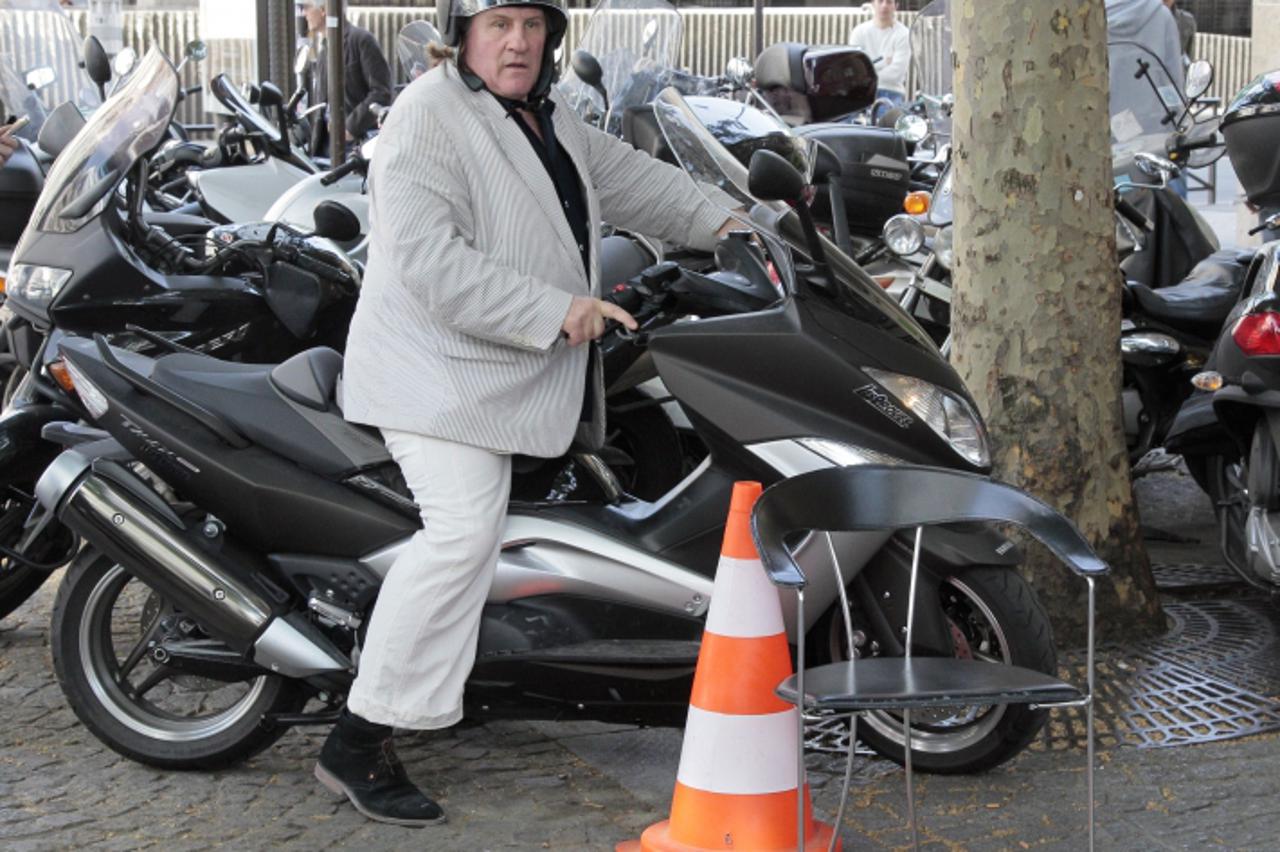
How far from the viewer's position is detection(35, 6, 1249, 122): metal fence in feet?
74.4

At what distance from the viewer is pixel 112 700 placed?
454 centimetres

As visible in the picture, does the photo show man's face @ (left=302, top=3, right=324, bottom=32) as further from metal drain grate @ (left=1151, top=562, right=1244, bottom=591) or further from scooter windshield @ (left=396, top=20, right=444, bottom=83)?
metal drain grate @ (left=1151, top=562, right=1244, bottom=591)

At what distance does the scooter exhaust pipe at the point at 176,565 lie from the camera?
425cm

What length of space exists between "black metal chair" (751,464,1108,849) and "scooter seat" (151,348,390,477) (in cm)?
108

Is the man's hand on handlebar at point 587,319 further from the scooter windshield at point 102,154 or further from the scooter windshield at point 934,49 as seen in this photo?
the scooter windshield at point 934,49

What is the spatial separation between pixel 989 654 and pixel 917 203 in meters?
3.84

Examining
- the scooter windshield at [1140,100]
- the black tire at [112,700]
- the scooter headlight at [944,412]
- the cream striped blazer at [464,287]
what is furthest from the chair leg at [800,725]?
the scooter windshield at [1140,100]

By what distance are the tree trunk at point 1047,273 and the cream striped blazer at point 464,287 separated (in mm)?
1581

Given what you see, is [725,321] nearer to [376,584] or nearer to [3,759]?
[376,584]

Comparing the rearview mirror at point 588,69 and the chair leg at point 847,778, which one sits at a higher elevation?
the rearview mirror at point 588,69

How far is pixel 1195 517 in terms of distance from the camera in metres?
7.32

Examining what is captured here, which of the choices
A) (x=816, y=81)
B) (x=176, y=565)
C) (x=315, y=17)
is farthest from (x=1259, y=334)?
(x=315, y=17)

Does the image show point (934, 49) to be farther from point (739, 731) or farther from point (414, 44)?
point (739, 731)

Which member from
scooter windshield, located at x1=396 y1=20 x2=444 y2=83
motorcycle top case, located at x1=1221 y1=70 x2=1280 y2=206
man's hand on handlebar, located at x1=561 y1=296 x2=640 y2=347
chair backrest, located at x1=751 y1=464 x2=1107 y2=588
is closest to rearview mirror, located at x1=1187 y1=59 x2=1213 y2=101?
motorcycle top case, located at x1=1221 y1=70 x2=1280 y2=206
